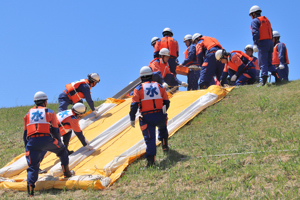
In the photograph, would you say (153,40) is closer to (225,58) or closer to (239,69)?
(225,58)

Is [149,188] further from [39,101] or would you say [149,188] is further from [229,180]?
[39,101]

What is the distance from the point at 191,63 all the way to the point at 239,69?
189cm

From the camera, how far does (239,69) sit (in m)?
11.3

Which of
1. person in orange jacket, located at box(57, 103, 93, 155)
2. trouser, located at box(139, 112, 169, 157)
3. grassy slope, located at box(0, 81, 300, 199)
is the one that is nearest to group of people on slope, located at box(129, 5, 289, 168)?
trouser, located at box(139, 112, 169, 157)

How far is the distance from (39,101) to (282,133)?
4697 mm

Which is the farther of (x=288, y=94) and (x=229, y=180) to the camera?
(x=288, y=94)

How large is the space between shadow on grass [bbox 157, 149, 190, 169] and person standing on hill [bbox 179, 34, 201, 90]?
19.0 ft

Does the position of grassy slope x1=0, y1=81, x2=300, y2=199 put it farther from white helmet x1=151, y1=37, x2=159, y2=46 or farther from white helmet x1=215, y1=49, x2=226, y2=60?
white helmet x1=151, y1=37, x2=159, y2=46


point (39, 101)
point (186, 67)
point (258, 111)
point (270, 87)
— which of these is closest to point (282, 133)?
point (258, 111)

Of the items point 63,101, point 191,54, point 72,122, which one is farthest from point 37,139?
point 191,54

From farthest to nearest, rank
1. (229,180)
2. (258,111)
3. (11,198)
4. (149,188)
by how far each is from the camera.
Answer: (258,111) → (11,198) → (149,188) → (229,180)

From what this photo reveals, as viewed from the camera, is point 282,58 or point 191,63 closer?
point 282,58

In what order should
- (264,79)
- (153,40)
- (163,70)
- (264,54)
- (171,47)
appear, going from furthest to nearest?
1. (153,40)
2. (171,47)
3. (163,70)
4. (264,79)
5. (264,54)

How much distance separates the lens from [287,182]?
15.8 ft
